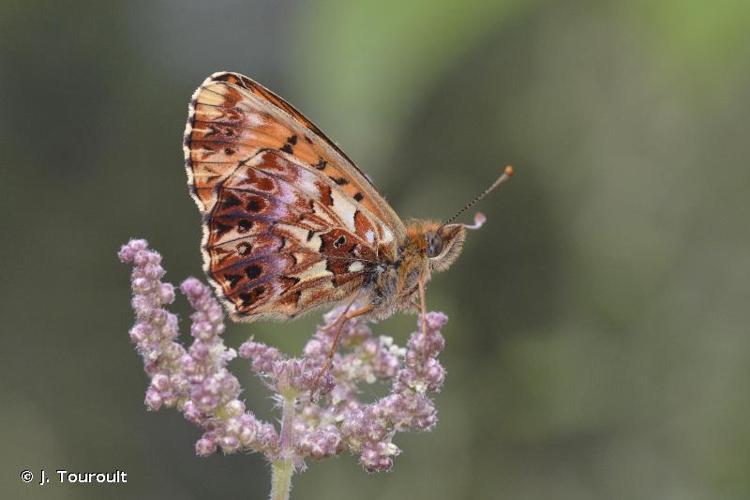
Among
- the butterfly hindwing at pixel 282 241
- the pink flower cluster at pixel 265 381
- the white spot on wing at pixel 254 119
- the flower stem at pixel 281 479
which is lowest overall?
the flower stem at pixel 281 479

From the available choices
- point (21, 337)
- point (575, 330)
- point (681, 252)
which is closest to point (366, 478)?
point (575, 330)

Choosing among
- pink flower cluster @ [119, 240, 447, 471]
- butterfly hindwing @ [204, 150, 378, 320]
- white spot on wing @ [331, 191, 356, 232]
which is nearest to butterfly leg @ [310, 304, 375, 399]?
pink flower cluster @ [119, 240, 447, 471]

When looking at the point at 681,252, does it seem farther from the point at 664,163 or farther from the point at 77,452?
the point at 77,452

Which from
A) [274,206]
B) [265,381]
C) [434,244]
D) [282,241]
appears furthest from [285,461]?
[434,244]

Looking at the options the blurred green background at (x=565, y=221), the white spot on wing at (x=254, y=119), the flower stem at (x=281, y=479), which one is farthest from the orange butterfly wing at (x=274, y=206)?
the flower stem at (x=281, y=479)

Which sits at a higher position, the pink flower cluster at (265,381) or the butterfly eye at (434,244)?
the butterfly eye at (434,244)

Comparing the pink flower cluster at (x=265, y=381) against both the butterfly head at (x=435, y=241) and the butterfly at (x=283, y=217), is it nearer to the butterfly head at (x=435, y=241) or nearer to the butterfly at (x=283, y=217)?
the butterfly at (x=283, y=217)
